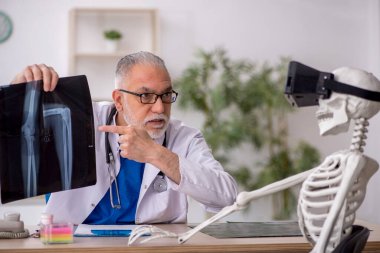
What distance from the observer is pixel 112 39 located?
6051 millimetres

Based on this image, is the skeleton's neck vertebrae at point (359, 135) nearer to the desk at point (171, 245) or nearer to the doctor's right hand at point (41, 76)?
the desk at point (171, 245)

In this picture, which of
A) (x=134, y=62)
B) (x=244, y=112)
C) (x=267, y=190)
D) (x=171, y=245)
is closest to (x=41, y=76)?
(x=134, y=62)

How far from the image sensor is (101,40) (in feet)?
20.6

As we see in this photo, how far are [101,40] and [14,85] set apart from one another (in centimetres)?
380

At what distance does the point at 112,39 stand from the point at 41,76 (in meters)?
3.46

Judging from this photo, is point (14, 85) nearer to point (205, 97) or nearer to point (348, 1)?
point (205, 97)

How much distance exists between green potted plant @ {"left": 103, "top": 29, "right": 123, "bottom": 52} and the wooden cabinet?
38 mm

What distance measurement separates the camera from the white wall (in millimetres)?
6168

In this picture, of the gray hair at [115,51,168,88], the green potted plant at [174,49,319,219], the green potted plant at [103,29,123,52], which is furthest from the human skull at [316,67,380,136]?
the green potted plant at [103,29,123,52]

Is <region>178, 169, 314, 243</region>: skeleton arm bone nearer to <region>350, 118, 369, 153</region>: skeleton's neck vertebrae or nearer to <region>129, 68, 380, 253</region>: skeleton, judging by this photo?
<region>129, 68, 380, 253</region>: skeleton

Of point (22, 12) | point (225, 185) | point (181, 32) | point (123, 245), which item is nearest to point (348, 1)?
point (181, 32)

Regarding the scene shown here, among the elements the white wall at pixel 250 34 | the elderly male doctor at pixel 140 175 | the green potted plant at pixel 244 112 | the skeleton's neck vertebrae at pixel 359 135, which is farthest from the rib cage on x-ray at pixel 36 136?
the white wall at pixel 250 34

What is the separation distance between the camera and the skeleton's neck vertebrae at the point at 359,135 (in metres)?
1.76

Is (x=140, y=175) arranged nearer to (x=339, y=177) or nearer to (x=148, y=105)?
(x=148, y=105)
